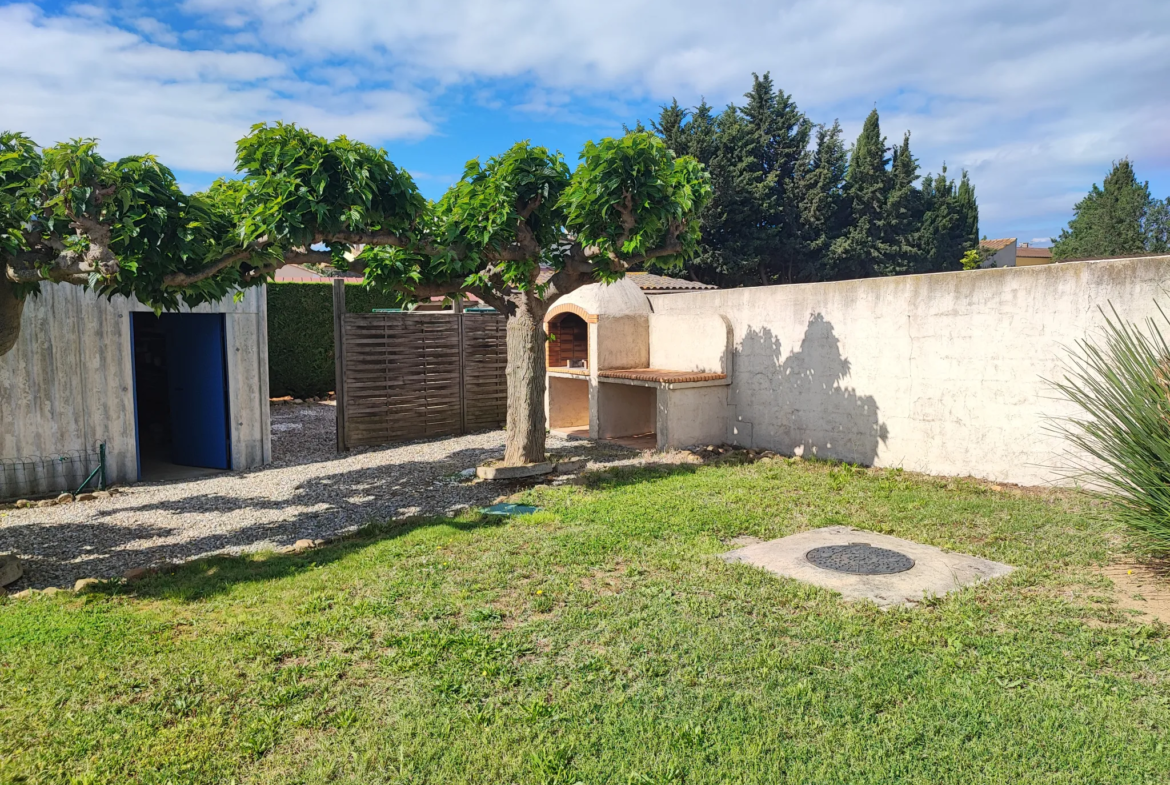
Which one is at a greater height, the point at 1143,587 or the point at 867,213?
the point at 867,213

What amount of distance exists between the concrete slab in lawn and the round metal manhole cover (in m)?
A: 0.07

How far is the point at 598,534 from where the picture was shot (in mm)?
7188

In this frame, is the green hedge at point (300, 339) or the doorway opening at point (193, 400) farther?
the green hedge at point (300, 339)

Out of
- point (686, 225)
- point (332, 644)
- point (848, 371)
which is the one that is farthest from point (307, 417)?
point (332, 644)

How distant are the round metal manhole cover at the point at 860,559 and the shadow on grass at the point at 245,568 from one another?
130 inches

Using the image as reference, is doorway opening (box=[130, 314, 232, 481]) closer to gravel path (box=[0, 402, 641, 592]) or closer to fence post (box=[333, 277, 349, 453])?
gravel path (box=[0, 402, 641, 592])

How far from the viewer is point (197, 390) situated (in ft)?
38.9

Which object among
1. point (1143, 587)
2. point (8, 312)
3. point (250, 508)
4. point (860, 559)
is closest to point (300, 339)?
point (250, 508)

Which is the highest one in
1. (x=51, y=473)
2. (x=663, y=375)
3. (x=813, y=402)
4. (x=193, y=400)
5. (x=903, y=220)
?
(x=903, y=220)

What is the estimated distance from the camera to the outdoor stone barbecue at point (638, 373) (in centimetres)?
1198

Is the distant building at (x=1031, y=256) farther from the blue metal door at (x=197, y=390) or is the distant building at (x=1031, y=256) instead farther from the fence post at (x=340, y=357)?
the blue metal door at (x=197, y=390)

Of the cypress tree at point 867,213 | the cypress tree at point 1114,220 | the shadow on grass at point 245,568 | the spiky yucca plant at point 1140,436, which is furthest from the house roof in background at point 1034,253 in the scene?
the shadow on grass at point 245,568

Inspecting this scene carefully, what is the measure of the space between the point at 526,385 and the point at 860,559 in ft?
17.4

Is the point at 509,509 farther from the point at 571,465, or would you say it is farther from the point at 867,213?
the point at 867,213
